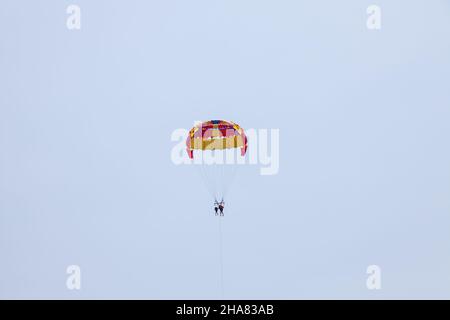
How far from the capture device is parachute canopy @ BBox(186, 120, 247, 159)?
148 feet

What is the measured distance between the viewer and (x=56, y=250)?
8875cm

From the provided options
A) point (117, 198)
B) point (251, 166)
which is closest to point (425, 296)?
point (251, 166)

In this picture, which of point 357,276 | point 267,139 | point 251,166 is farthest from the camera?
point 251,166

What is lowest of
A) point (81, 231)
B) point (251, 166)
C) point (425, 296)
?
point (425, 296)

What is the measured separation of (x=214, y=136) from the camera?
148 ft

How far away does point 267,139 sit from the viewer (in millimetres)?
72688

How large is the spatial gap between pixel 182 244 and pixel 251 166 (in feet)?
40.2

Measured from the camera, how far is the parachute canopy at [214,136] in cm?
4512

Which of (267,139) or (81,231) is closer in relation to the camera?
(267,139)

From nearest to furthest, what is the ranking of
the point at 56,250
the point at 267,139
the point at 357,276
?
the point at 267,139
the point at 357,276
the point at 56,250

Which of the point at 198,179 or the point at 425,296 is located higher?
the point at 198,179
